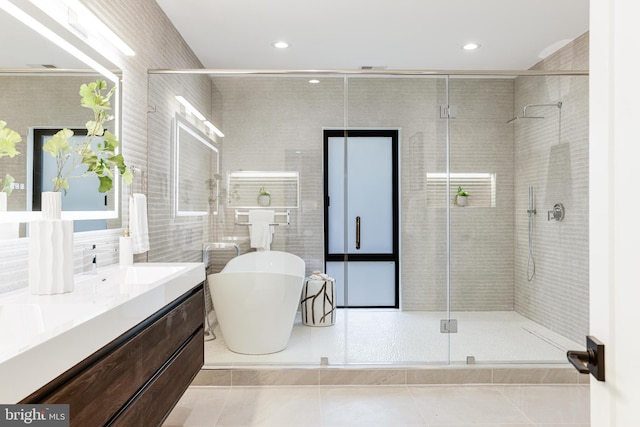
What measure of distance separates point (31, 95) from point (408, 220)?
2.50 meters

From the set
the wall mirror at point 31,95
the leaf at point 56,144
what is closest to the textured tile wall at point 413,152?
the wall mirror at point 31,95

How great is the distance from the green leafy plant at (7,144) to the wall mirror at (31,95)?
2cm

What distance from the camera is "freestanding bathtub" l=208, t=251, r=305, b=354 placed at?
10.2 feet

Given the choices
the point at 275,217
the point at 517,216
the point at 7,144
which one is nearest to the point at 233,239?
the point at 275,217

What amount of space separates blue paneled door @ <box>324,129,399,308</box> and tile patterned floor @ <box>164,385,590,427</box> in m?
0.70

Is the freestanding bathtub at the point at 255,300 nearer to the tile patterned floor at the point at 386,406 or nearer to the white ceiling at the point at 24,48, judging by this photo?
the tile patterned floor at the point at 386,406

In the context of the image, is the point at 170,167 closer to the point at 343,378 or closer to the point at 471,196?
the point at 343,378

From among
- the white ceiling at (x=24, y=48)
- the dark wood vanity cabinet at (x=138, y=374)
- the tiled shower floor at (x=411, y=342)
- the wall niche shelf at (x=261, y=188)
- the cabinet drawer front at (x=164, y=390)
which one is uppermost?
the white ceiling at (x=24, y=48)

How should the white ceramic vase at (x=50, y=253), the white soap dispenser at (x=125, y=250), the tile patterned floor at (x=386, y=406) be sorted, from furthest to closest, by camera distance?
the tile patterned floor at (x=386, y=406)
the white soap dispenser at (x=125, y=250)
the white ceramic vase at (x=50, y=253)

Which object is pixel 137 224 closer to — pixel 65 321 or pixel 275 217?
pixel 275 217

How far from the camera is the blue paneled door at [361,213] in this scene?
317 cm

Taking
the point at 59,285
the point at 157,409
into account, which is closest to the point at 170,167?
the point at 59,285

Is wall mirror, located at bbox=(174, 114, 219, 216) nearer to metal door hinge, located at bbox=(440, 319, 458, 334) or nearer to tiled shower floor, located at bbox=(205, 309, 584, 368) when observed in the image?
tiled shower floor, located at bbox=(205, 309, 584, 368)

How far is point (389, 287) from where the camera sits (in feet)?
11.6
